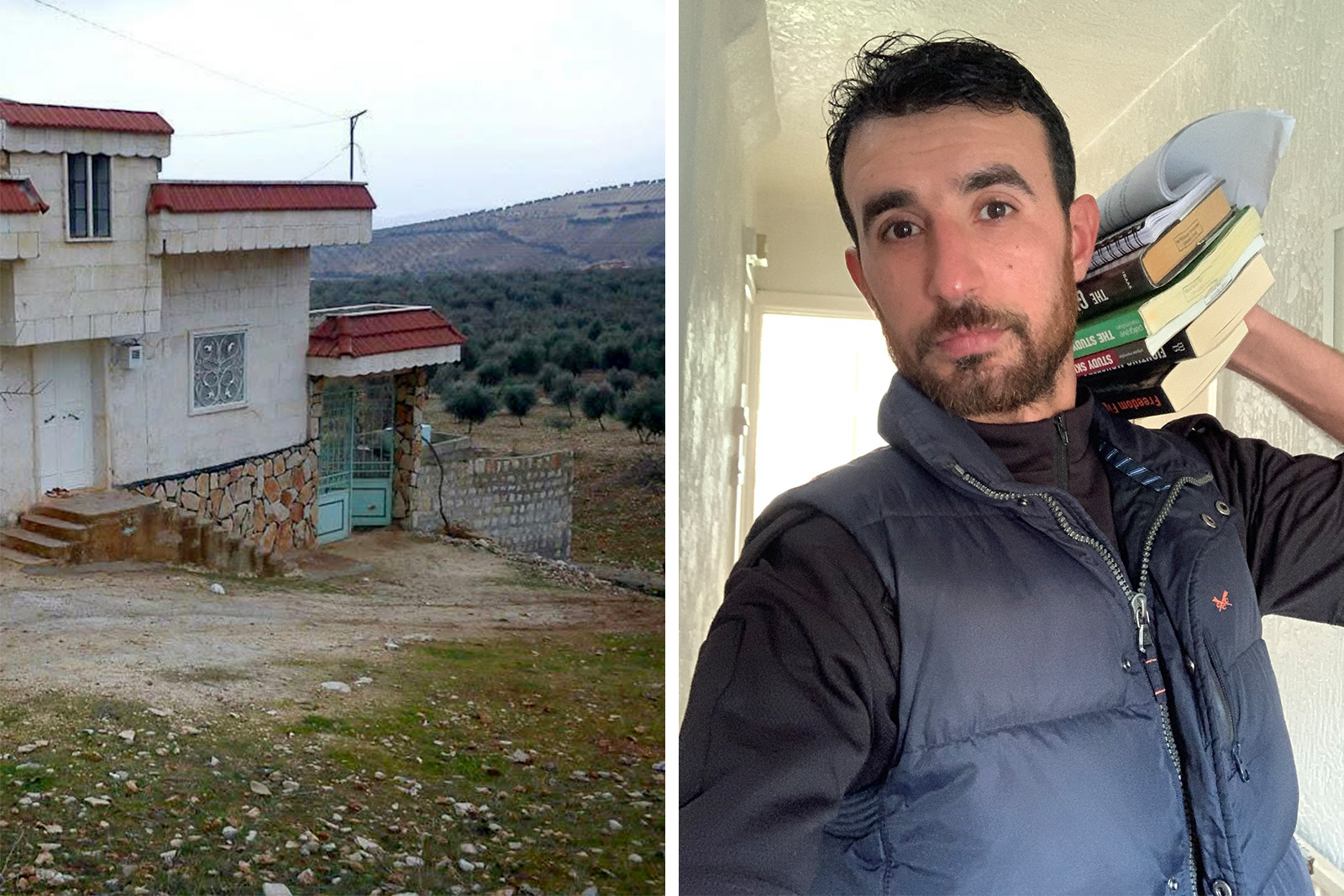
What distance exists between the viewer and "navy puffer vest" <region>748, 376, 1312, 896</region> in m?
0.54

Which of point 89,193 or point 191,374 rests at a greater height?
point 89,193

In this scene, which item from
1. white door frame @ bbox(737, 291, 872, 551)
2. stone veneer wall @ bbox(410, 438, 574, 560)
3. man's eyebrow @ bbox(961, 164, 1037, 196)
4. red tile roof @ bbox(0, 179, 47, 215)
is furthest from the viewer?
stone veneer wall @ bbox(410, 438, 574, 560)

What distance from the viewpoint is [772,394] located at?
4.69 feet

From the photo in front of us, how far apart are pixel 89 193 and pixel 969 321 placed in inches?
63.0

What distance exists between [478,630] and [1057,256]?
6.02 ft

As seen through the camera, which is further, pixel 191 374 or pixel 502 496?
pixel 502 496

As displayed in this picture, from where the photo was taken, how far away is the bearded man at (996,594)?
20.6 inches

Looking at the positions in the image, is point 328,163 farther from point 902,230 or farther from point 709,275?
point 902,230

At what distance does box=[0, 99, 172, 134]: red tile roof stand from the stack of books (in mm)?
1598

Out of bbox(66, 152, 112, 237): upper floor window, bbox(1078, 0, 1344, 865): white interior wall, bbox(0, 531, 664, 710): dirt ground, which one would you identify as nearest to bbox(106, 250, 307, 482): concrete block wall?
bbox(66, 152, 112, 237): upper floor window

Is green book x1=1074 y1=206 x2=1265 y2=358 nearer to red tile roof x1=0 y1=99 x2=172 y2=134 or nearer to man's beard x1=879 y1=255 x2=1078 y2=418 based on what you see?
man's beard x1=879 y1=255 x2=1078 y2=418

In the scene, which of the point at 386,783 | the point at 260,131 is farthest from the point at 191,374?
the point at 386,783

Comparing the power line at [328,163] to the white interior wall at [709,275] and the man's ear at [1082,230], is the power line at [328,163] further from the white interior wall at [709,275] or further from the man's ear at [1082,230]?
the man's ear at [1082,230]

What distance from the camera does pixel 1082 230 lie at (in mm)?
661
